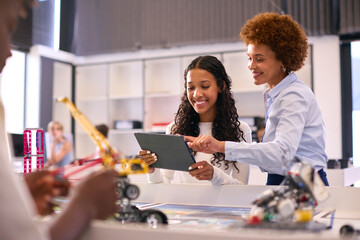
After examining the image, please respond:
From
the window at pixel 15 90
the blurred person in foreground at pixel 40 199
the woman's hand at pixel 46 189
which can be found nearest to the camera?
the blurred person in foreground at pixel 40 199

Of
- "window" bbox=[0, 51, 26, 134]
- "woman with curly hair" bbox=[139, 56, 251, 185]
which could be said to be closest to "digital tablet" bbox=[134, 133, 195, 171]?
"woman with curly hair" bbox=[139, 56, 251, 185]

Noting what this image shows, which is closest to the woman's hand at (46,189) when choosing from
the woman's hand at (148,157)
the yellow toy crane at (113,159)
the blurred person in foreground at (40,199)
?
the blurred person in foreground at (40,199)

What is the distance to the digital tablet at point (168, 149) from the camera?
4.48ft

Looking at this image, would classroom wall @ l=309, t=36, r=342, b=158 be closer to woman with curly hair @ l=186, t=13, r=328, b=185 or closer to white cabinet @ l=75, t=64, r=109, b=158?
white cabinet @ l=75, t=64, r=109, b=158

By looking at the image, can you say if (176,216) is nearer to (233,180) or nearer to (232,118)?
(233,180)

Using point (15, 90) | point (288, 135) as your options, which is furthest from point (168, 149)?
point (15, 90)

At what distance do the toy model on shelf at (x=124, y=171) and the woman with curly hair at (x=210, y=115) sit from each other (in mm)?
962

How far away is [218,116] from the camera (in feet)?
6.81

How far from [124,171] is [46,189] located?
0.57 ft

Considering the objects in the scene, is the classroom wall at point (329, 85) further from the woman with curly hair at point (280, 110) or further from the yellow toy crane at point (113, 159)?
the yellow toy crane at point (113, 159)

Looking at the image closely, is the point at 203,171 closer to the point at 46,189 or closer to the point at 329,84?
the point at 46,189

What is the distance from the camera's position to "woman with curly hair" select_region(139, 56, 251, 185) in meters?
1.96

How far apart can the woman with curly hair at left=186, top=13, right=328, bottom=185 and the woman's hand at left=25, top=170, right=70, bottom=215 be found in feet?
2.24

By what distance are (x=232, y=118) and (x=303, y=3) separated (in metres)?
3.33
